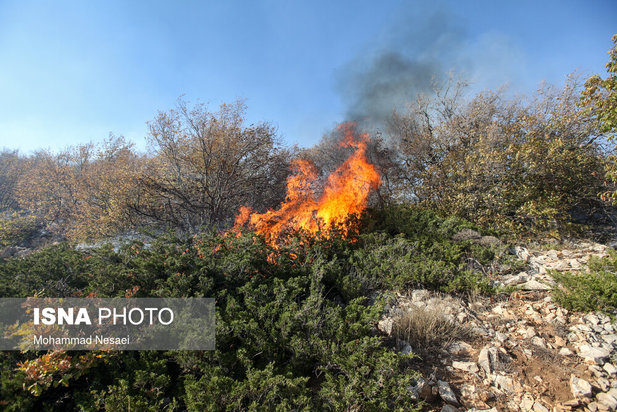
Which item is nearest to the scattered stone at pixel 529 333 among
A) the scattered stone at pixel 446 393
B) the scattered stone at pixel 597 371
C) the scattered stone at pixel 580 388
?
the scattered stone at pixel 597 371

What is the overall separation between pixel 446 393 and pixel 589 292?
11.1 feet

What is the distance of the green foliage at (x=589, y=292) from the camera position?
14.2 feet

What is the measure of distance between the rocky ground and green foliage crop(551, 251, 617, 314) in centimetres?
15

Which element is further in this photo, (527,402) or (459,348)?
(459,348)

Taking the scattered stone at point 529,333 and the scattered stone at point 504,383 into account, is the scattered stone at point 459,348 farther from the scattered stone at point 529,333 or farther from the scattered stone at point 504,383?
the scattered stone at point 529,333

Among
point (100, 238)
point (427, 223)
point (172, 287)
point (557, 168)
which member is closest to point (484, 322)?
point (427, 223)

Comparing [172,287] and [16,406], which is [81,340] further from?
[172,287]

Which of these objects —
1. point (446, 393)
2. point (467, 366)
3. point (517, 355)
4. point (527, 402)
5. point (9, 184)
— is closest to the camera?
point (527, 402)

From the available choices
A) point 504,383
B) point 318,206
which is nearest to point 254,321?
point 504,383

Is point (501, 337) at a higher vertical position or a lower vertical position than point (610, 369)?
higher

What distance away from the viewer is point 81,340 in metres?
3.09

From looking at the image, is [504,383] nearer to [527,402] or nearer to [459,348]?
[527,402]

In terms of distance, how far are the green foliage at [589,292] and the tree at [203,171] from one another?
9925 mm

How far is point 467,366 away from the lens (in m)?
3.60
